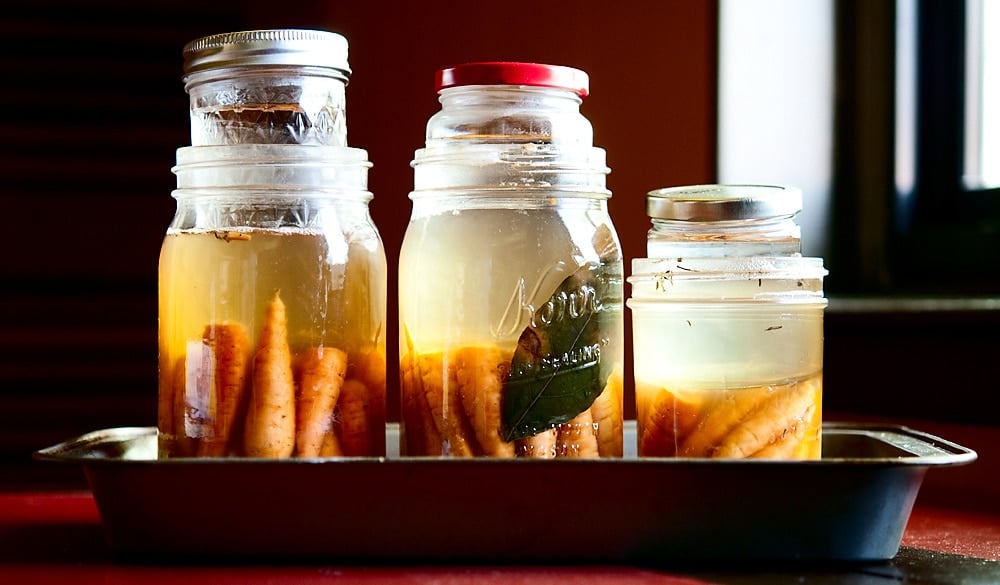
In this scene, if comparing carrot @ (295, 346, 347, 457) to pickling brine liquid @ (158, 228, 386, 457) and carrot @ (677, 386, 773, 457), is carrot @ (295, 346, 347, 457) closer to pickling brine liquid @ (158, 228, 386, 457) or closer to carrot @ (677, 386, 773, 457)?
pickling brine liquid @ (158, 228, 386, 457)

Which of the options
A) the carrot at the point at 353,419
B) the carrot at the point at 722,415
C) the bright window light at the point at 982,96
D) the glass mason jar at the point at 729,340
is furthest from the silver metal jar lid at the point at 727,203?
the bright window light at the point at 982,96

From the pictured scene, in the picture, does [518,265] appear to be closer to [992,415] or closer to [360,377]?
[360,377]

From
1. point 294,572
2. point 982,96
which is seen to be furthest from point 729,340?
point 982,96

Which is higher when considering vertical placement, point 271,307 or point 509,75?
point 509,75

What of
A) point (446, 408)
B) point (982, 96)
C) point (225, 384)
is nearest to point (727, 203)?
point (446, 408)

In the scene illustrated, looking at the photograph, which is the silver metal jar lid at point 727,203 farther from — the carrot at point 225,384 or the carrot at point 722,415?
the carrot at point 225,384

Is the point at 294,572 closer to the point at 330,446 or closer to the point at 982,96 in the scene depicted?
the point at 330,446

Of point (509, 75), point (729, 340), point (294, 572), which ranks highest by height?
point (509, 75)

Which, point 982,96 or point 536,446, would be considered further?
point 982,96
